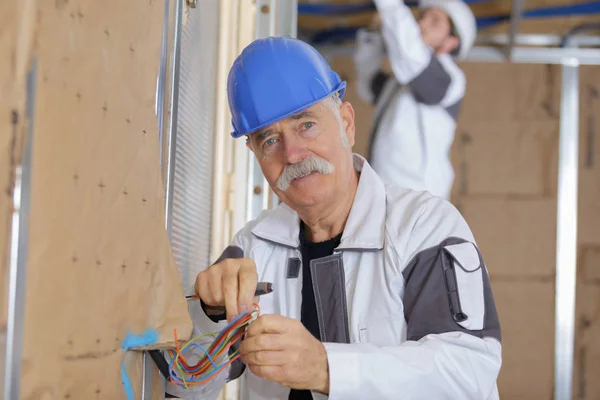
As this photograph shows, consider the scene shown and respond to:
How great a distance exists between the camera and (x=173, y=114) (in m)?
1.27

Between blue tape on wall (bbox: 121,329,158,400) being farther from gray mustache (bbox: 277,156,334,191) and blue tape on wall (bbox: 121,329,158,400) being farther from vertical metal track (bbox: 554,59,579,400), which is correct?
vertical metal track (bbox: 554,59,579,400)

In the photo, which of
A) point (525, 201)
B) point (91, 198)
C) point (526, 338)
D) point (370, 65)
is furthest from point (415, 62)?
point (91, 198)

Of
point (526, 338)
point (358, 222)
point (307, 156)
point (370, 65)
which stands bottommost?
point (526, 338)

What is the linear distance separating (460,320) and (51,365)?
61 cm

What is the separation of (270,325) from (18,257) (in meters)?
0.41

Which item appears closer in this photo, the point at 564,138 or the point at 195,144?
the point at 195,144

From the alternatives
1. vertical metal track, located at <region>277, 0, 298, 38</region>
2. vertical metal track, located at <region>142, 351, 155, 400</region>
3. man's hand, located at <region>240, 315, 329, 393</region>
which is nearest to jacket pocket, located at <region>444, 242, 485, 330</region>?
man's hand, located at <region>240, 315, 329, 393</region>

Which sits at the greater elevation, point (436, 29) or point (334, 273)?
point (436, 29)

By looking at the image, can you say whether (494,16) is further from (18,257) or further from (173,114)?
(18,257)

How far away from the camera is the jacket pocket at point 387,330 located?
1.20m

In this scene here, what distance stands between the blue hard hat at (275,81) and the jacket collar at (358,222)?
0.19m

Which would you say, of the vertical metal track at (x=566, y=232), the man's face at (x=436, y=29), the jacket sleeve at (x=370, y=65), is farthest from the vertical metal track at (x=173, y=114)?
the vertical metal track at (x=566, y=232)

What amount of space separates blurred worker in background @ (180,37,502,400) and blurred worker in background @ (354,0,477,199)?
4.11ft

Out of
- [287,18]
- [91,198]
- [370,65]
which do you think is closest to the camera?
[91,198]
